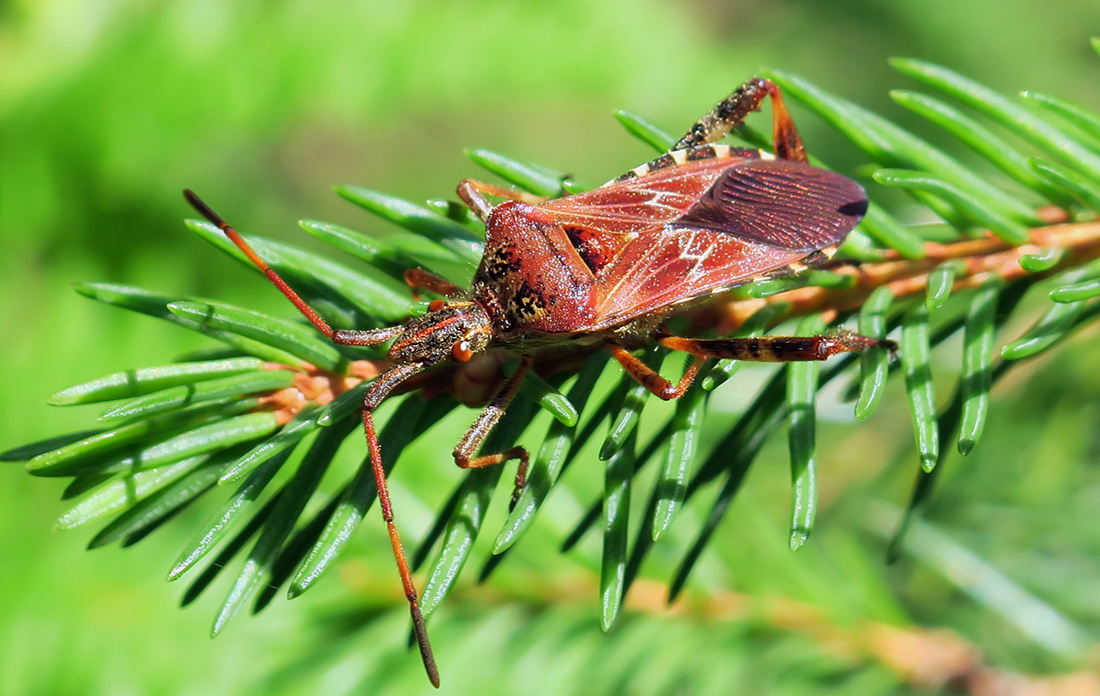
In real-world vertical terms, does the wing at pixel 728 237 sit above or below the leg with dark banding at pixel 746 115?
below

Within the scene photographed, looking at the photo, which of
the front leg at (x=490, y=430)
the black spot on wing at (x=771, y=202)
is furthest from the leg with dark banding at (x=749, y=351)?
the black spot on wing at (x=771, y=202)

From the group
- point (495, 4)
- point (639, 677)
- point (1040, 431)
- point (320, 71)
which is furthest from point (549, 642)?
point (495, 4)

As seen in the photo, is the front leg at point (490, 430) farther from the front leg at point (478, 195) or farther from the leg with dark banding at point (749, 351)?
the front leg at point (478, 195)

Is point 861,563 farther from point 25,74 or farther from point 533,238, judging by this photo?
point 25,74

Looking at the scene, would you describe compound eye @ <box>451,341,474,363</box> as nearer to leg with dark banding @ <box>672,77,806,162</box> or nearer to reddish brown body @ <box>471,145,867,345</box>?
Result: reddish brown body @ <box>471,145,867,345</box>

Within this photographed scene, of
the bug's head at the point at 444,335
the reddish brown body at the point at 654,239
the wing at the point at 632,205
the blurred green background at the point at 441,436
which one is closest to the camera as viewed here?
the bug's head at the point at 444,335

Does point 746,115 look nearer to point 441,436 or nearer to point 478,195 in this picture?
point 478,195

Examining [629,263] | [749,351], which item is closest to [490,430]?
[749,351]
